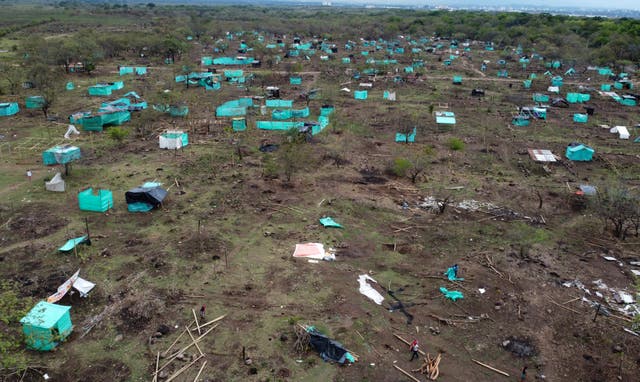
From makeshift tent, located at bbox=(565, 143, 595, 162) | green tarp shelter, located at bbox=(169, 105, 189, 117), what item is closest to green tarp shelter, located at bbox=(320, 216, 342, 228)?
makeshift tent, located at bbox=(565, 143, 595, 162)

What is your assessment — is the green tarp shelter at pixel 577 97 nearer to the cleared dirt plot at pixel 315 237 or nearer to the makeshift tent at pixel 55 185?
the cleared dirt plot at pixel 315 237

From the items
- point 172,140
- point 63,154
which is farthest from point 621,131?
point 63,154

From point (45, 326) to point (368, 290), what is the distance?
37.4ft

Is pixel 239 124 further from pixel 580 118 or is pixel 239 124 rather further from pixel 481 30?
pixel 481 30

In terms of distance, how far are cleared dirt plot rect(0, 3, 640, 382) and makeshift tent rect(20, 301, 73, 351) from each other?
0.21 ft

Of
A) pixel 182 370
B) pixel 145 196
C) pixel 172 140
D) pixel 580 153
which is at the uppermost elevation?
pixel 172 140

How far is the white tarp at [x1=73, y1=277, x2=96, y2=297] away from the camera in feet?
54.7

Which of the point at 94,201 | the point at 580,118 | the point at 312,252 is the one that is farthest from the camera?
the point at 580,118

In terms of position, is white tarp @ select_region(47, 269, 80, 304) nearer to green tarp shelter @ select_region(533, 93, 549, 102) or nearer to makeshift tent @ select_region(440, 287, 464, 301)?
makeshift tent @ select_region(440, 287, 464, 301)

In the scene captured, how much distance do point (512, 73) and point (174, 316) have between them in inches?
2581

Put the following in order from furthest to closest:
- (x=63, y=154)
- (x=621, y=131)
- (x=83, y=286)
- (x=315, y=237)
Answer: (x=621, y=131)
(x=63, y=154)
(x=315, y=237)
(x=83, y=286)

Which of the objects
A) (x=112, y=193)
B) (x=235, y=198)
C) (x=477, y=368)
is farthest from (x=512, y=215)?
(x=112, y=193)

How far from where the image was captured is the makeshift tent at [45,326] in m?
14.1

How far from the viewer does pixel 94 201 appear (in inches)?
907
